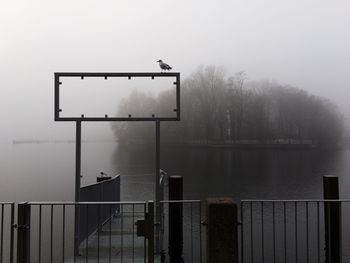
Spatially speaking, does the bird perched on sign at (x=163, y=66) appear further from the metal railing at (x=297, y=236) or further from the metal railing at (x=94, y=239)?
the metal railing at (x=297, y=236)

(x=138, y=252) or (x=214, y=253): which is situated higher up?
(x=214, y=253)

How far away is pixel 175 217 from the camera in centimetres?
990

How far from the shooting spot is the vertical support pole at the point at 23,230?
5539 mm

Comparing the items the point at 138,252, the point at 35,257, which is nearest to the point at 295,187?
the point at 35,257

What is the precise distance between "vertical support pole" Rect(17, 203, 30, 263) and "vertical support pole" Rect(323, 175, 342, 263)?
22.3 ft

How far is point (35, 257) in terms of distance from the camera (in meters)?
12.7

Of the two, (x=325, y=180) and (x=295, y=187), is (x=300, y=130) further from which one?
(x=325, y=180)

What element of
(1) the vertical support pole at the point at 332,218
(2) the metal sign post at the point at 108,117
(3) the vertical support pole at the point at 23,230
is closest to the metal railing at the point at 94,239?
(3) the vertical support pole at the point at 23,230

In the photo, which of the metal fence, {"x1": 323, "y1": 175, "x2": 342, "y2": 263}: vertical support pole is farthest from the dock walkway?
{"x1": 323, "y1": 175, "x2": 342, "y2": 263}: vertical support pole

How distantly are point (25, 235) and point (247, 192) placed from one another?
2432cm

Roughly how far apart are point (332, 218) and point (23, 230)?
25.6 ft

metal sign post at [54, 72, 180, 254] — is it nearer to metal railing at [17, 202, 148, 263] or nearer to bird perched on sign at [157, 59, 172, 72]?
bird perched on sign at [157, 59, 172, 72]

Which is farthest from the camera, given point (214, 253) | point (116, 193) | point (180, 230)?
point (116, 193)

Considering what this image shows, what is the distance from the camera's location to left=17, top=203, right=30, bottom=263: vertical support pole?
18.2 ft
